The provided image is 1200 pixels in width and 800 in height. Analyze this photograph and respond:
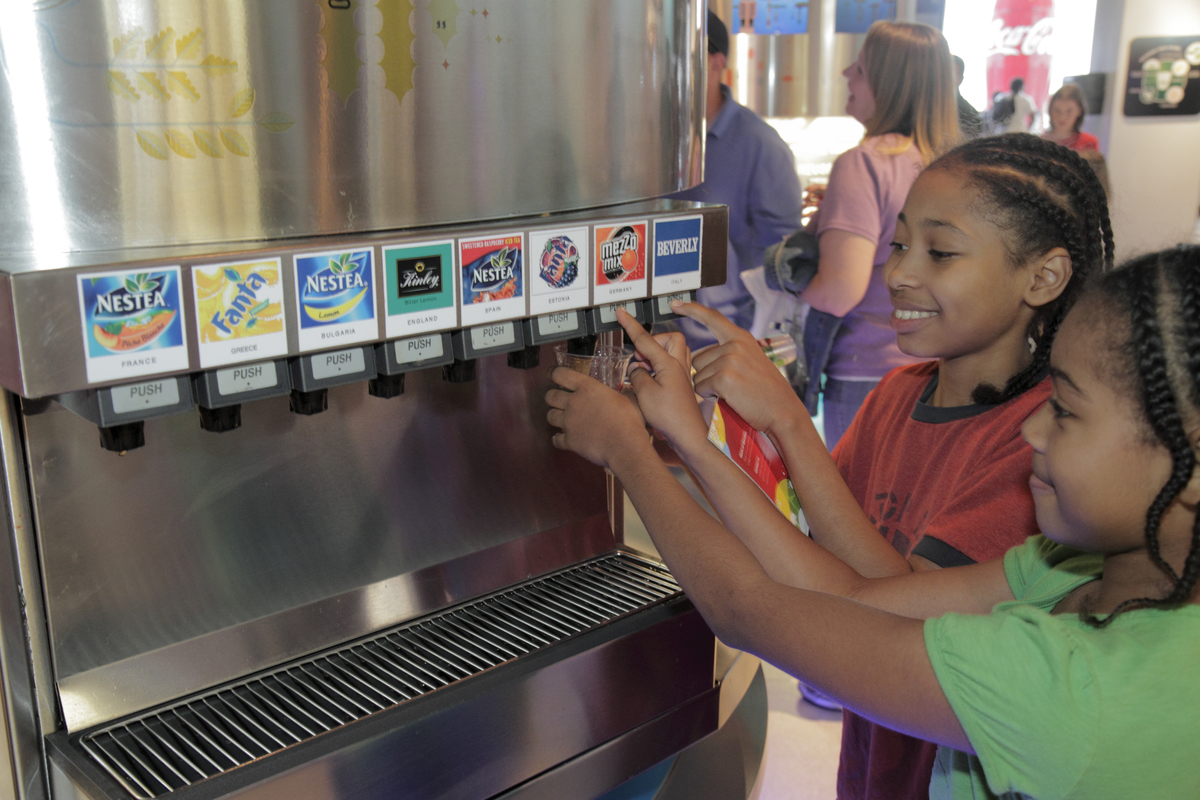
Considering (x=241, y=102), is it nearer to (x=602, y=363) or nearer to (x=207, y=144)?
(x=207, y=144)

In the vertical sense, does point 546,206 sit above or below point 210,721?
above

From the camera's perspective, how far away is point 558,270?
77cm

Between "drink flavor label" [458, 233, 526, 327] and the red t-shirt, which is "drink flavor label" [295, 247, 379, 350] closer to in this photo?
"drink flavor label" [458, 233, 526, 327]

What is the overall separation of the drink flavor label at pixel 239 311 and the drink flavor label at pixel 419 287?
0.26 ft

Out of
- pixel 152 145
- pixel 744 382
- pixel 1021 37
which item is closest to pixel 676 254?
pixel 744 382

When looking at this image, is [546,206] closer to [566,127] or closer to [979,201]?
[566,127]

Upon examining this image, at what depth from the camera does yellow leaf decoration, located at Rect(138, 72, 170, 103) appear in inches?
24.3

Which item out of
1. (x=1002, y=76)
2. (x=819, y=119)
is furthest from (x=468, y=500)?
(x=1002, y=76)

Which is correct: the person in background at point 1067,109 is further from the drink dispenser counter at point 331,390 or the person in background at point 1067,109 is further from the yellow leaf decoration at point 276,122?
the yellow leaf decoration at point 276,122

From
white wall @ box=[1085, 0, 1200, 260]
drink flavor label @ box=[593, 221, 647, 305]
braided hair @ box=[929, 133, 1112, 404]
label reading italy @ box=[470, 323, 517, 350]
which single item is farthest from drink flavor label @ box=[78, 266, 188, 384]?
white wall @ box=[1085, 0, 1200, 260]

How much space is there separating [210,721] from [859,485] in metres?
0.72

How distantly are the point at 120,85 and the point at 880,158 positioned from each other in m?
1.63

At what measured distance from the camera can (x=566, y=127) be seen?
83 centimetres

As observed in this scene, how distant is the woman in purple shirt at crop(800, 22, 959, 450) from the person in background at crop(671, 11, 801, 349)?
0.69 ft
